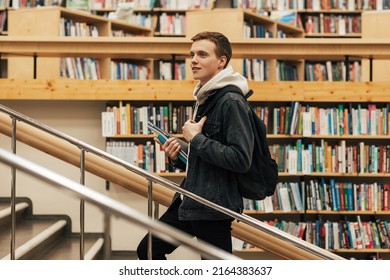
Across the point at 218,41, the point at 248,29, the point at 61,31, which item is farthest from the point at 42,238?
the point at 248,29

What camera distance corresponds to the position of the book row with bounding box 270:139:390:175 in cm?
502

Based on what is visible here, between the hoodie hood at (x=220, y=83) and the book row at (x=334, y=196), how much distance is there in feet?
9.09

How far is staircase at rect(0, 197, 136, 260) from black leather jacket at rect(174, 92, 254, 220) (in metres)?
1.12

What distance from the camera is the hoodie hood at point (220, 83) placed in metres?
2.33

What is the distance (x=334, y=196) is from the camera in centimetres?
507

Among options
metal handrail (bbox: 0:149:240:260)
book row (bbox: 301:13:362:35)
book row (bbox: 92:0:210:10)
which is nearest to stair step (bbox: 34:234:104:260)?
metal handrail (bbox: 0:149:240:260)

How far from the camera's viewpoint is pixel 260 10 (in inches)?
324

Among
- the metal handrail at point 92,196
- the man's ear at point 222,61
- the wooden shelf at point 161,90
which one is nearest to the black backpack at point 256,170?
the man's ear at point 222,61

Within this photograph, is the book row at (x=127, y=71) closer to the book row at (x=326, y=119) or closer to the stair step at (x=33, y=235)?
the book row at (x=326, y=119)

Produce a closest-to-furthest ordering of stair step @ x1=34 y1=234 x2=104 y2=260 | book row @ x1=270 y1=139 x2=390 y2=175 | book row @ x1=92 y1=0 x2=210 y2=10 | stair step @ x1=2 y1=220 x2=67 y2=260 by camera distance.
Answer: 1. stair step @ x1=2 y1=220 x2=67 y2=260
2. stair step @ x1=34 y1=234 x2=104 y2=260
3. book row @ x1=270 y1=139 x2=390 y2=175
4. book row @ x1=92 y1=0 x2=210 y2=10

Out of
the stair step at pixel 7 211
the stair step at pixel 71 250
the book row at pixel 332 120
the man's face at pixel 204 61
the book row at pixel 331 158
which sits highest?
the man's face at pixel 204 61

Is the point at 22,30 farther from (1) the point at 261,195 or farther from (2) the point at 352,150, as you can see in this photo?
(1) the point at 261,195

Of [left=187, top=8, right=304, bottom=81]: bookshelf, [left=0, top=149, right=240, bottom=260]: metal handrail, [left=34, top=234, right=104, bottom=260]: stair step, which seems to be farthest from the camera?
[left=187, top=8, right=304, bottom=81]: bookshelf

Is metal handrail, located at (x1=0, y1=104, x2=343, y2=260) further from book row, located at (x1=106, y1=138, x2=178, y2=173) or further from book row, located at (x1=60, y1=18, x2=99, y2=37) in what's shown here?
book row, located at (x1=60, y1=18, x2=99, y2=37)
